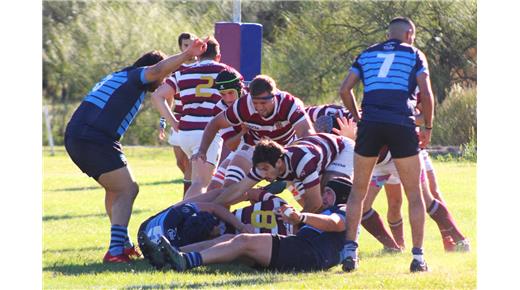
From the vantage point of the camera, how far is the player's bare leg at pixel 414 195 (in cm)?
717

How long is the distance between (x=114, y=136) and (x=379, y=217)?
2337 millimetres

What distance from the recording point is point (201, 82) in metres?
9.94

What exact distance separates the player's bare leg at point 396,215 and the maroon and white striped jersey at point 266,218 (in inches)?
48.0

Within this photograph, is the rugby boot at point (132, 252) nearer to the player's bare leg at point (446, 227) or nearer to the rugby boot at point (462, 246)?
the player's bare leg at point (446, 227)

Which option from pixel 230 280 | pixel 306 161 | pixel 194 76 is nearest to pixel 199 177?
pixel 194 76

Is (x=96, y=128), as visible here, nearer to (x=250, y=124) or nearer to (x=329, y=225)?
(x=250, y=124)

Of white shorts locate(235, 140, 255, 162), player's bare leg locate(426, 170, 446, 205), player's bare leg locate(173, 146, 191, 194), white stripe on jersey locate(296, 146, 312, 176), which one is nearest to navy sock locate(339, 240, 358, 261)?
white stripe on jersey locate(296, 146, 312, 176)

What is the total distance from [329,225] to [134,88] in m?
2.13

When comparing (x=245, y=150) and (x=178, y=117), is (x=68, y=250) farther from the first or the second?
(x=178, y=117)

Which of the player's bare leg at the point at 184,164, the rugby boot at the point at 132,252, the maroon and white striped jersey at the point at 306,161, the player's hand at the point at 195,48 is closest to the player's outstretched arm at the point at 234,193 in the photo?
the maroon and white striped jersey at the point at 306,161

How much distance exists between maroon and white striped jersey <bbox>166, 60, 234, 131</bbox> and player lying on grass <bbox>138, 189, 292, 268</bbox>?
1971 mm

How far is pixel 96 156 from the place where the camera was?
8.25 metres

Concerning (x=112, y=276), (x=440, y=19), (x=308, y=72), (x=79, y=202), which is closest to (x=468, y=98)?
(x=440, y=19)

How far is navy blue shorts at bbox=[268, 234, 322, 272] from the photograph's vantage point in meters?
7.38
